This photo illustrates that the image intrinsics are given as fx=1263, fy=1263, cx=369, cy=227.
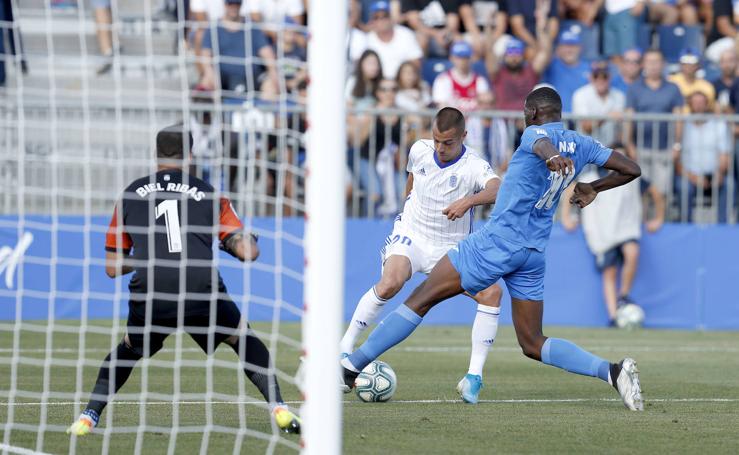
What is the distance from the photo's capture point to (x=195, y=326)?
7.60m

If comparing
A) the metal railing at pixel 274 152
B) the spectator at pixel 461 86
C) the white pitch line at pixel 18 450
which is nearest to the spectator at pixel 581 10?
the spectator at pixel 461 86

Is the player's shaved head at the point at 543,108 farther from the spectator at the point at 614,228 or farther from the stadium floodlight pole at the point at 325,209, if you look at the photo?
the spectator at the point at 614,228

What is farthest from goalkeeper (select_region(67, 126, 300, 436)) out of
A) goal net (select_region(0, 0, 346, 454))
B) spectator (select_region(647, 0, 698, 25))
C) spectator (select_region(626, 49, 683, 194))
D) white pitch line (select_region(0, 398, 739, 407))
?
spectator (select_region(647, 0, 698, 25))

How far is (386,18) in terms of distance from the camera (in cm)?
1812

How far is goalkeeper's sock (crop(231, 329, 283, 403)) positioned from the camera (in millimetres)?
7562

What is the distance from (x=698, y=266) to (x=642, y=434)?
951 cm

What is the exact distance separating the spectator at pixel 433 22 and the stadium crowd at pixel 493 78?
0.02m

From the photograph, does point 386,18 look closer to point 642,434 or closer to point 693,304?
point 693,304

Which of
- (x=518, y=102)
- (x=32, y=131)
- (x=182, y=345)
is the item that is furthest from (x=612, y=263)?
(x=32, y=131)

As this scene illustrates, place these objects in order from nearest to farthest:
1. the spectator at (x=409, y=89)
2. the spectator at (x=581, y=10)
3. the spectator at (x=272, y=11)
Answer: the spectator at (x=272, y=11)
the spectator at (x=409, y=89)
the spectator at (x=581, y=10)

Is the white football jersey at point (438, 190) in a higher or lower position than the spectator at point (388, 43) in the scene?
lower

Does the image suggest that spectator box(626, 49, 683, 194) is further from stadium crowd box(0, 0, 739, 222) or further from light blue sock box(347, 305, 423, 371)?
light blue sock box(347, 305, 423, 371)

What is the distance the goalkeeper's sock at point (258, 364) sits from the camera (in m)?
7.56

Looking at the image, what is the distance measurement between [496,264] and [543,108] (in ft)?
3.74
